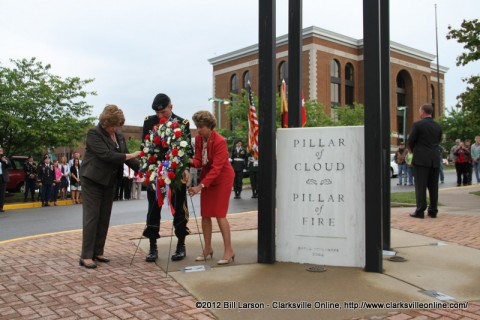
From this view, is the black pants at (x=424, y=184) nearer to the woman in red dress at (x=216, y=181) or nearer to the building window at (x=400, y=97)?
the woman in red dress at (x=216, y=181)

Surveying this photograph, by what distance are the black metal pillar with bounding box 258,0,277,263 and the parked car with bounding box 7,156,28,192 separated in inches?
760

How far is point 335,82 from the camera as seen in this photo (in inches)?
2206

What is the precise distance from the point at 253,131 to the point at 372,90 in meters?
7.04

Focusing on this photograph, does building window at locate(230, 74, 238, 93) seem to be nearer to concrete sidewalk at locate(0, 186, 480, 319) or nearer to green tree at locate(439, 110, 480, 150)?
green tree at locate(439, 110, 480, 150)

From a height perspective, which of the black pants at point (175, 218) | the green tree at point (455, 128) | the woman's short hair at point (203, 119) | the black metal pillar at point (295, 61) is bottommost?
the black pants at point (175, 218)

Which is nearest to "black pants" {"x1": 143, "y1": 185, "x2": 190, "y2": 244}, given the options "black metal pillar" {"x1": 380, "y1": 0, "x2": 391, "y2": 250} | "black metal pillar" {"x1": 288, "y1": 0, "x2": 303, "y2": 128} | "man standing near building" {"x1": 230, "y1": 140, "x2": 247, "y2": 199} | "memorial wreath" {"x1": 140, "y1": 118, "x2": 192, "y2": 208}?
"memorial wreath" {"x1": 140, "y1": 118, "x2": 192, "y2": 208}

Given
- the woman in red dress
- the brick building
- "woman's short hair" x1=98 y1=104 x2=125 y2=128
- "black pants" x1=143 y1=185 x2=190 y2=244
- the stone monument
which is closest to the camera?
the stone monument

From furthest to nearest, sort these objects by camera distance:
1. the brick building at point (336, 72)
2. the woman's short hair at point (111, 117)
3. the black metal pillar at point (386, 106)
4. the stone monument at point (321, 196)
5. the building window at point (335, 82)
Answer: the building window at point (335, 82)
the brick building at point (336, 72)
the black metal pillar at point (386, 106)
the woman's short hair at point (111, 117)
the stone monument at point (321, 196)

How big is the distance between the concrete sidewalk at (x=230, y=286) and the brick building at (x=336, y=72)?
138 feet

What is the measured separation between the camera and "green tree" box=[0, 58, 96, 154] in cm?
1873

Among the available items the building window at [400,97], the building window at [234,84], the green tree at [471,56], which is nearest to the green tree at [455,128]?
the building window at [400,97]

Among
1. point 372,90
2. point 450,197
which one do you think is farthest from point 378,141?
point 450,197

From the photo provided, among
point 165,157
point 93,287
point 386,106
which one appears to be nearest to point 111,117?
point 165,157

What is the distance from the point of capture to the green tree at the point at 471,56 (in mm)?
12750
